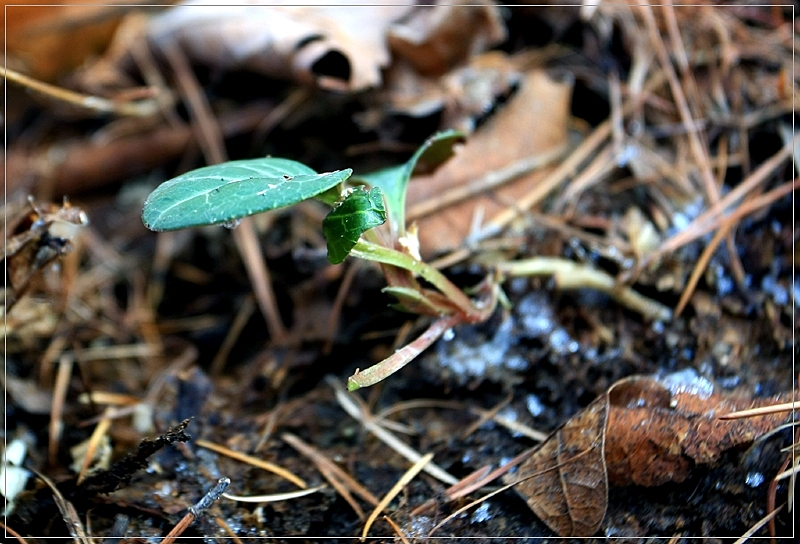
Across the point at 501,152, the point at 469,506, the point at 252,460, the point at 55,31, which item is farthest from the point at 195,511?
the point at 55,31

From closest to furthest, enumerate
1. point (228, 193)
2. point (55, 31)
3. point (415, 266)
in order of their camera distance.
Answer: point (228, 193) < point (415, 266) < point (55, 31)

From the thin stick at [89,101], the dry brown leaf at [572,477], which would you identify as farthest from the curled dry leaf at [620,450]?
the thin stick at [89,101]

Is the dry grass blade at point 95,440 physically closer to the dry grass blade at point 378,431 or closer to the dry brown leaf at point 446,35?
the dry grass blade at point 378,431

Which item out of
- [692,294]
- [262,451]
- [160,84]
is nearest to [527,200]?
[692,294]

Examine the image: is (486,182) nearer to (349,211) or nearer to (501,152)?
(501,152)

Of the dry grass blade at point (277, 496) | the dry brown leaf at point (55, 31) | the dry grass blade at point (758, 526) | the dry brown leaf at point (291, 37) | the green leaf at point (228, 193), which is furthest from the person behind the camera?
the dry brown leaf at point (55, 31)

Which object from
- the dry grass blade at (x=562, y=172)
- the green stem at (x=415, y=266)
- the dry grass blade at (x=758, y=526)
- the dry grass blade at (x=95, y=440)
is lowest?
the dry grass blade at (x=758, y=526)

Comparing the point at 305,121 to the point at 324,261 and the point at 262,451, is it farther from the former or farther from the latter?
the point at 262,451

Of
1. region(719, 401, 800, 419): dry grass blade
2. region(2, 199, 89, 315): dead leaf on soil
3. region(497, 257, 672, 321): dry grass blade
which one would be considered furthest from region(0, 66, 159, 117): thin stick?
region(719, 401, 800, 419): dry grass blade
